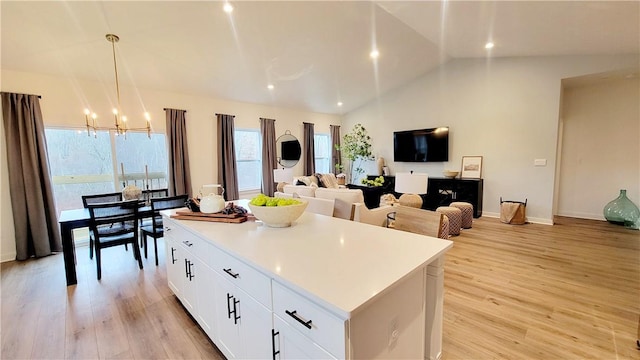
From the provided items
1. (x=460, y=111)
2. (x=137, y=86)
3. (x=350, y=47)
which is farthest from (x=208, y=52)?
(x=460, y=111)

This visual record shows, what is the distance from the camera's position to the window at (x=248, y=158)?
21.2 ft

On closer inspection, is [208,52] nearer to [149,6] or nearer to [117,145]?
[149,6]

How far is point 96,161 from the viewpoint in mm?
4547

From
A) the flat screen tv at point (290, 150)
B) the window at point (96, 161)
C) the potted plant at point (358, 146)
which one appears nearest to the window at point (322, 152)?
the potted plant at point (358, 146)

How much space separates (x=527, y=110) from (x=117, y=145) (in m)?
7.74

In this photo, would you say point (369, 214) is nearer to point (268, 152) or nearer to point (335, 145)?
point (268, 152)

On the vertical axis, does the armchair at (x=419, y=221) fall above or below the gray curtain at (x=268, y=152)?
below

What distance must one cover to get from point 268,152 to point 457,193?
14.9 feet

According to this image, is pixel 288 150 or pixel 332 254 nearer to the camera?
pixel 332 254

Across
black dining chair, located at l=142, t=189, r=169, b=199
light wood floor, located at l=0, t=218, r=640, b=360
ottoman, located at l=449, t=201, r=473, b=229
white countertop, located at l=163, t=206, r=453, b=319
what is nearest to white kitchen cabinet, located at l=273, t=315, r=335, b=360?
white countertop, located at l=163, t=206, r=453, b=319

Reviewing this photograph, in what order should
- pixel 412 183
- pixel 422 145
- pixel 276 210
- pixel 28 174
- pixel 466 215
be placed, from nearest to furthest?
pixel 276 210 < pixel 412 183 < pixel 28 174 < pixel 466 215 < pixel 422 145

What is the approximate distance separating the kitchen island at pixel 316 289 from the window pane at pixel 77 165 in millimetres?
3681

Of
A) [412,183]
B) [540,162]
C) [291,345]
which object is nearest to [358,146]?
[540,162]

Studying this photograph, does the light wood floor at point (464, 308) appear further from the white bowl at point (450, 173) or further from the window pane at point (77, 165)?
the white bowl at point (450, 173)
